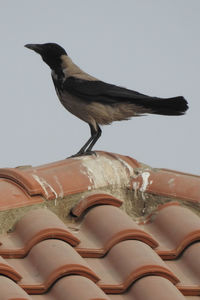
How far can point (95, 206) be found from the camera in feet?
11.2

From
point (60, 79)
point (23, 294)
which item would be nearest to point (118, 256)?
point (23, 294)

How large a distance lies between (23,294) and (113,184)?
139cm

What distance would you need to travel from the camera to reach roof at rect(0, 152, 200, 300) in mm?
2713

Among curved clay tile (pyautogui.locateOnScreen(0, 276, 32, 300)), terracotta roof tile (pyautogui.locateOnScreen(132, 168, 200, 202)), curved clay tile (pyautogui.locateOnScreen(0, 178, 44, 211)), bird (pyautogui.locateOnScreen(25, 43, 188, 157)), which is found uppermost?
bird (pyautogui.locateOnScreen(25, 43, 188, 157))

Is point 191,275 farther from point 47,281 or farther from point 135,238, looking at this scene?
point 47,281

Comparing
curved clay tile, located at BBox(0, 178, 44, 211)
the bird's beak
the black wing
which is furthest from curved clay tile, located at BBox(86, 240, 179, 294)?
the bird's beak

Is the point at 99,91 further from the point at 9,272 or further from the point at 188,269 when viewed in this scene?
the point at 9,272

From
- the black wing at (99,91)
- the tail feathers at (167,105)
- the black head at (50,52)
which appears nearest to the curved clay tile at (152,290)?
the tail feathers at (167,105)

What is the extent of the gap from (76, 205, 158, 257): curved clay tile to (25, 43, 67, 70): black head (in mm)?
3117

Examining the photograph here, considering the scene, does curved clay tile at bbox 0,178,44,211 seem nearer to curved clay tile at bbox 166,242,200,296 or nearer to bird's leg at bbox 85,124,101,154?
curved clay tile at bbox 166,242,200,296

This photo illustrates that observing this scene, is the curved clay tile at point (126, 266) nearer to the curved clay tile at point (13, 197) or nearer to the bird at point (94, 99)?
the curved clay tile at point (13, 197)

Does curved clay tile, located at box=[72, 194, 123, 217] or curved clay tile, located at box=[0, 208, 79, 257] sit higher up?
curved clay tile, located at box=[72, 194, 123, 217]

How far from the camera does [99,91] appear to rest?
17.9 ft

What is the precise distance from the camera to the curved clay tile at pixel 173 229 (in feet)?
10.7
